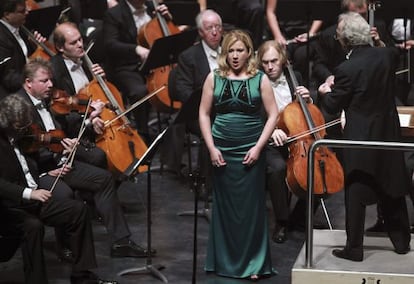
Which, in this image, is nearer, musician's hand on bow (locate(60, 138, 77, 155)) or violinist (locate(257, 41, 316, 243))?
musician's hand on bow (locate(60, 138, 77, 155))

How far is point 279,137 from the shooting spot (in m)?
7.11

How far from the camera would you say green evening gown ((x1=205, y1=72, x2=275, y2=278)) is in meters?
6.73

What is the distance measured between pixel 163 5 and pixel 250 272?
2.90m

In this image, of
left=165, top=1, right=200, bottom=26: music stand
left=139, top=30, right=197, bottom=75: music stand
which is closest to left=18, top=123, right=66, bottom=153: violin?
left=139, top=30, right=197, bottom=75: music stand

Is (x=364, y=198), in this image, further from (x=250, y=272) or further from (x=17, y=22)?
(x=17, y=22)

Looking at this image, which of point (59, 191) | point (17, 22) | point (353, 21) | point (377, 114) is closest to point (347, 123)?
point (377, 114)

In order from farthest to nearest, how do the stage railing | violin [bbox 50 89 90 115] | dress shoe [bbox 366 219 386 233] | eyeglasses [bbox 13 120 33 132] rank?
1. dress shoe [bbox 366 219 386 233]
2. violin [bbox 50 89 90 115]
3. eyeglasses [bbox 13 120 33 132]
4. the stage railing

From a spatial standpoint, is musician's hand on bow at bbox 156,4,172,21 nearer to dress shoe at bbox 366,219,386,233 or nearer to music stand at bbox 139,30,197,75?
music stand at bbox 139,30,197,75

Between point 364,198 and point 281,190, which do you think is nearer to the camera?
point 364,198

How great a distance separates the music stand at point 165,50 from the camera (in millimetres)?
8055

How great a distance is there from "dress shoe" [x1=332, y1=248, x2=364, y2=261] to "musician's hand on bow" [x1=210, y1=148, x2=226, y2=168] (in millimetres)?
936

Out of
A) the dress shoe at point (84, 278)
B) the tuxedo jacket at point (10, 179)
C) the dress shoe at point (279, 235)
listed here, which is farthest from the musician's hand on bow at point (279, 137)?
the tuxedo jacket at point (10, 179)

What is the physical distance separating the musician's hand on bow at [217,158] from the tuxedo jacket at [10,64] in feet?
5.75

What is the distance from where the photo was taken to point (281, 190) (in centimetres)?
759
